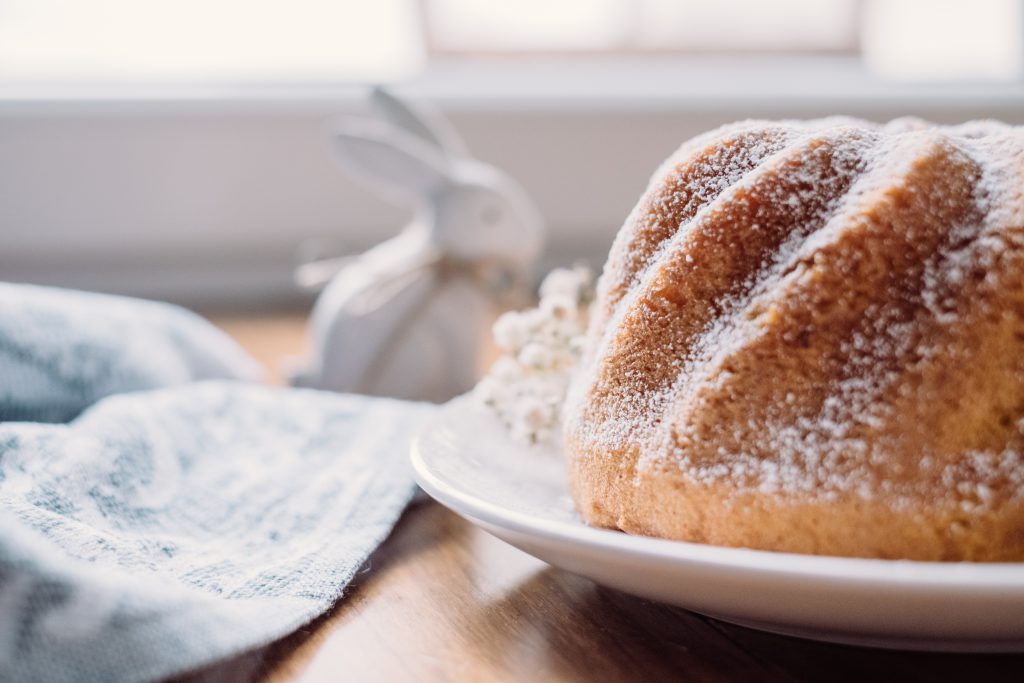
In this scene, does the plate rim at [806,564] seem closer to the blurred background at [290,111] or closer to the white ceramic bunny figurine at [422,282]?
the white ceramic bunny figurine at [422,282]

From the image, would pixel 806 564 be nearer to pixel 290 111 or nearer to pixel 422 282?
pixel 422 282

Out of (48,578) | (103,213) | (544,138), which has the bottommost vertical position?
(103,213)

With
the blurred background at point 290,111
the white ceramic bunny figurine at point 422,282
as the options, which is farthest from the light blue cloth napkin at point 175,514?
the blurred background at point 290,111

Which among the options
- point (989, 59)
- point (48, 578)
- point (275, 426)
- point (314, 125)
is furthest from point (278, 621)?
point (989, 59)

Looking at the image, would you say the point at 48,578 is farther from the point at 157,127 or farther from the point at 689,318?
the point at 157,127

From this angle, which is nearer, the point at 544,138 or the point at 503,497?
the point at 503,497

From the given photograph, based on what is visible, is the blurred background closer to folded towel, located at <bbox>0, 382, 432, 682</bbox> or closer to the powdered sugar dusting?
folded towel, located at <bbox>0, 382, 432, 682</bbox>
